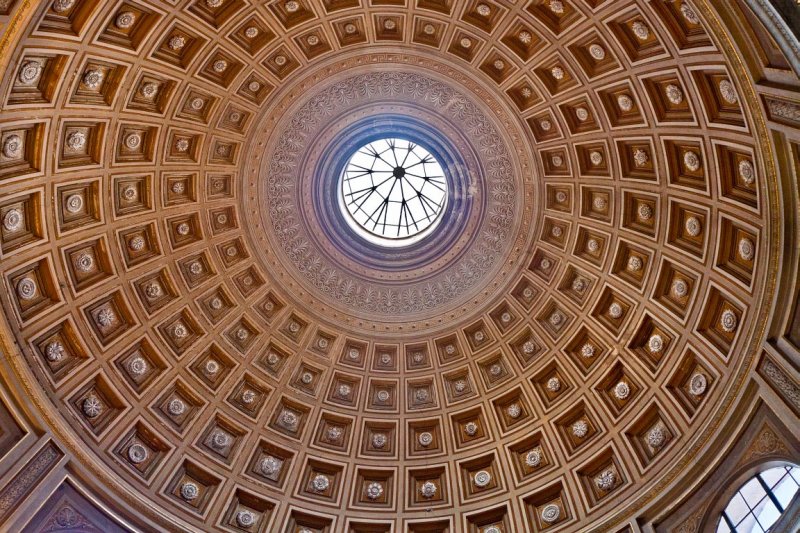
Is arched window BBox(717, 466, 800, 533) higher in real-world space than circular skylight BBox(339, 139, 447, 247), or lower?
lower

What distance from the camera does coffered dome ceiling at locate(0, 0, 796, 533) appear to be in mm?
18625

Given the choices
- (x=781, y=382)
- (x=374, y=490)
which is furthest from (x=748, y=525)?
(x=374, y=490)

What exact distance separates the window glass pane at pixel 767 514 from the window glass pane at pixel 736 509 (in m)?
0.47

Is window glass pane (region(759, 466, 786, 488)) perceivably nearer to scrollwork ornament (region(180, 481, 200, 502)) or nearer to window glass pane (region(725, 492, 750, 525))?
window glass pane (region(725, 492, 750, 525))

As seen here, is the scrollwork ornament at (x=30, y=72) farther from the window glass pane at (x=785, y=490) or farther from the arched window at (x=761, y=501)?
the window glass pane at (x=785, y=490)

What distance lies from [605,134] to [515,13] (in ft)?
16.5

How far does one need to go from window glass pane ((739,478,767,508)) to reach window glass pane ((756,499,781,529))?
0.98ft

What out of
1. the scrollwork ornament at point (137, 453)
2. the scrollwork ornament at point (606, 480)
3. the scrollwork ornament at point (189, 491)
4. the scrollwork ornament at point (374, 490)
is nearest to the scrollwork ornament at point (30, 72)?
the scrollwork ornament at point (137, 453)

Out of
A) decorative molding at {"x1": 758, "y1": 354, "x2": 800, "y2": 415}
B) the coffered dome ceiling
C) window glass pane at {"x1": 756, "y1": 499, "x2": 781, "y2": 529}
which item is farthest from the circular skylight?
window glass pane at {"x1": 756, "y1": 499, "x2": 781, "y2": 529}

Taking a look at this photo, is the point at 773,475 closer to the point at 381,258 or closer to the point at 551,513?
the point at 551,513

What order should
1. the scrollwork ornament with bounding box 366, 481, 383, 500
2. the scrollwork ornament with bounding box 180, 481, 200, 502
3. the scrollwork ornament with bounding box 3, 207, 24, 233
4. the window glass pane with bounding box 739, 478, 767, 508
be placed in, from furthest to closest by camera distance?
1. the scrollwork ornament with bounding box 366, 481, 383, 500
2. the scrollwork ornament with bounding box 180, 481, 200, 502
3. the scrollwork ornament with bounding box 3, 207, 24, 233
4. the window glass pane with bounding box 739, 478, 767, 508

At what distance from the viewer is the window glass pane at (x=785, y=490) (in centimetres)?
1636

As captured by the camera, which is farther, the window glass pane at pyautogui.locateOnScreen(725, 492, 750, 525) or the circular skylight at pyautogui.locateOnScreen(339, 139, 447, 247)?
the circular skylight at pyautogui.locateOnScreen(339, 139, 447, 247)

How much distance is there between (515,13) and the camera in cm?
2047
